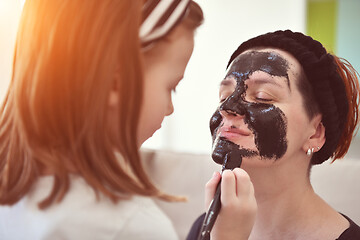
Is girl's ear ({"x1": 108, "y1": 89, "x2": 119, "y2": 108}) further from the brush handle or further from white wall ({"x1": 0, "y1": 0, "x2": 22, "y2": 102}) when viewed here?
white wall ({"x1": 0, "y1": 0, "x2": 22, "y2": 102})

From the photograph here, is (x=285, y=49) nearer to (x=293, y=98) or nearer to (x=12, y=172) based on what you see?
(x=293, y=98)

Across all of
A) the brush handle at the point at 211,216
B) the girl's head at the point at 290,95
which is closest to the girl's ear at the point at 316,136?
the girl's head at the point at 290,95

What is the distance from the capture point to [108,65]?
38cm

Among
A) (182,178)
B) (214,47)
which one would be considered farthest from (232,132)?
(214,47)

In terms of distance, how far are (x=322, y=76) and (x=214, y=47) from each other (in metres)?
0.73

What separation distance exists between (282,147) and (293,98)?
8cm

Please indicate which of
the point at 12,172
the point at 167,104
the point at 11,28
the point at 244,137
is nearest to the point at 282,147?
the point at 244,137

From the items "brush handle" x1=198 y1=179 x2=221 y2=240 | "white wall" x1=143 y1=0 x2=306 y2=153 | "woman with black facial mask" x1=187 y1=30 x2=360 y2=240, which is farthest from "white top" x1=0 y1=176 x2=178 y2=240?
"white wall" x1=143 y1=0 x2=306 y2=153

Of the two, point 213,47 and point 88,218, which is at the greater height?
point 213,47

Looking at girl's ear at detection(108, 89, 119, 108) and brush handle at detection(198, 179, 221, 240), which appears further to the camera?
brush handle at detection(198, 179, 221, 240)

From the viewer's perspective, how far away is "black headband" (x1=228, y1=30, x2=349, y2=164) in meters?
0.72

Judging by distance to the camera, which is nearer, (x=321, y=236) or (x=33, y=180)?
(x=33, y=180)

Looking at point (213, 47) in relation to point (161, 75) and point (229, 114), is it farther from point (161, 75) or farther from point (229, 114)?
point (161, 75)

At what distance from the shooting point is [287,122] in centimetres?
72
